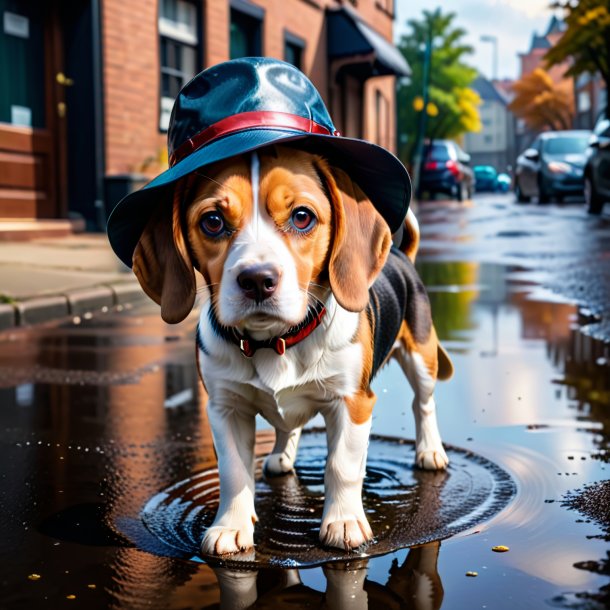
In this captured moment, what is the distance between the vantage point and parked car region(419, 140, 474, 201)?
33.2 m

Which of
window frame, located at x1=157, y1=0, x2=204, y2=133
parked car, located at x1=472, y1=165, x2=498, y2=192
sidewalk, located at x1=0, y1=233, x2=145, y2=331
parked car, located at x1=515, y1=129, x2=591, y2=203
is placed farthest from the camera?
parked car, located at x1=472, y1=165, x2=498, y2=192

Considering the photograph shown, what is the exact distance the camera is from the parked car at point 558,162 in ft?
77.0

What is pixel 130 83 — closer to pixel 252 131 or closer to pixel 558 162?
pixel 252 131

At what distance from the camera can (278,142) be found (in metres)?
2.57

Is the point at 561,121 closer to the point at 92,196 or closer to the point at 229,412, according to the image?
the point at 92,196

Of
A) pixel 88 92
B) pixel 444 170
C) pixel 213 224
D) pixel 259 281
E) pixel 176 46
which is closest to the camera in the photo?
pixel 259 281

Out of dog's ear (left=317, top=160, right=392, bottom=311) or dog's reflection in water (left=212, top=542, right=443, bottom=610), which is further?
dog's ear (left=317, top=160, right=392, bottom=311)

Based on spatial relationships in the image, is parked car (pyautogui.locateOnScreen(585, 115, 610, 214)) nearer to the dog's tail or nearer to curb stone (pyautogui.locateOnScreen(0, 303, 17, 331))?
curb stone (pyautogui.locateOnScreen(0, 303, 17, 331))

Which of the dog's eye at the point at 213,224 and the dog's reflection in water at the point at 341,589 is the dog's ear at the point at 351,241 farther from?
the dog's reflection in water at the point at 341,589

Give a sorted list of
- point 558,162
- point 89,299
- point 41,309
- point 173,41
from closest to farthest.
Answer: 1. point 41,309
2. point 89,299
3. point 173,41
4. point 558,162

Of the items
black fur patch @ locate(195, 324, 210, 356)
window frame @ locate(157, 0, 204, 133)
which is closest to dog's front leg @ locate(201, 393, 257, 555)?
black fur patch @ locate(195, 324, 210, 356)

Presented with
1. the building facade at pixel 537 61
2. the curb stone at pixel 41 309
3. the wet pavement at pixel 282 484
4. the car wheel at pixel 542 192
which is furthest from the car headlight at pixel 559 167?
the building facade at pixel 537 61

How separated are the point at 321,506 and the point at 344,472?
0.40 metres

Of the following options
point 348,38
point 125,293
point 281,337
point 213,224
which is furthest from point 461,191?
point 213,224
